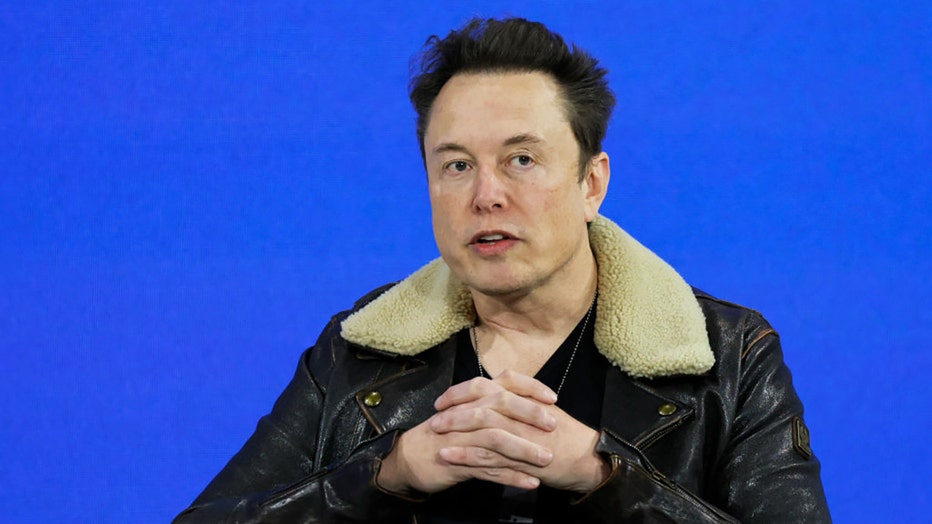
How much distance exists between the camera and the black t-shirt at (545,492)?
173 centimetres

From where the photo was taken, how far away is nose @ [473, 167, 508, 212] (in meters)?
1.73

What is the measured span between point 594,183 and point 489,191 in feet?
0.80

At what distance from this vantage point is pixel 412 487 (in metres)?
1.64

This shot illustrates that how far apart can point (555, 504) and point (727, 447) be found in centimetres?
26

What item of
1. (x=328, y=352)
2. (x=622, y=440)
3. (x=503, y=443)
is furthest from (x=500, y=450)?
(x=328, y=352)

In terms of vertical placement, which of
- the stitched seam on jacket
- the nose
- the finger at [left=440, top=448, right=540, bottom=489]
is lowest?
the finger at [left=440, top=448, right=540, bottom=489]

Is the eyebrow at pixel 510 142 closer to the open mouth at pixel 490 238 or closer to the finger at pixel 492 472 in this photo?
the open mouth at pixel 490 238

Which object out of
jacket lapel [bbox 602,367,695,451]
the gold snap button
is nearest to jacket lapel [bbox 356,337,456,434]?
the gold snap button

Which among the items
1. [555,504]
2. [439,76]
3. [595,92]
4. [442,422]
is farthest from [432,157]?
[555,504]

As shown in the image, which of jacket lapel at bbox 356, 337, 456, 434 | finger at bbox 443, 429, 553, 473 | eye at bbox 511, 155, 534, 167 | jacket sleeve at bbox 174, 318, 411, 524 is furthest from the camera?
jacket lapel at bbox 356, 337, 456, 434

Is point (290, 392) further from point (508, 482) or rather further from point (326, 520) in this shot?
point (508, 482)

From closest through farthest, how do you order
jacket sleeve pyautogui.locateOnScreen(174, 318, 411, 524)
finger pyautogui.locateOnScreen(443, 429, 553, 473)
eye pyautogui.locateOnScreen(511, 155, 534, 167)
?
finger pyautogui.locateOnScreen(443, 429, 553, 473) → jacket sleeve pyautogui.locateOnScreen(174, 318, 411, 524) → eye pyautogui.locateOnScreen(511, 155, 534, 167)

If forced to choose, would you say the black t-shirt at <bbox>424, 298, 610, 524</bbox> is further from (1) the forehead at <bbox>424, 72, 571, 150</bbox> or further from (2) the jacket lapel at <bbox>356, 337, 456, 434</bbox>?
(1) the forehead at <bbox>424, 72, 571, 150</bbox>

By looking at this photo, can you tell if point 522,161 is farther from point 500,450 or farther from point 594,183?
point 500,450
